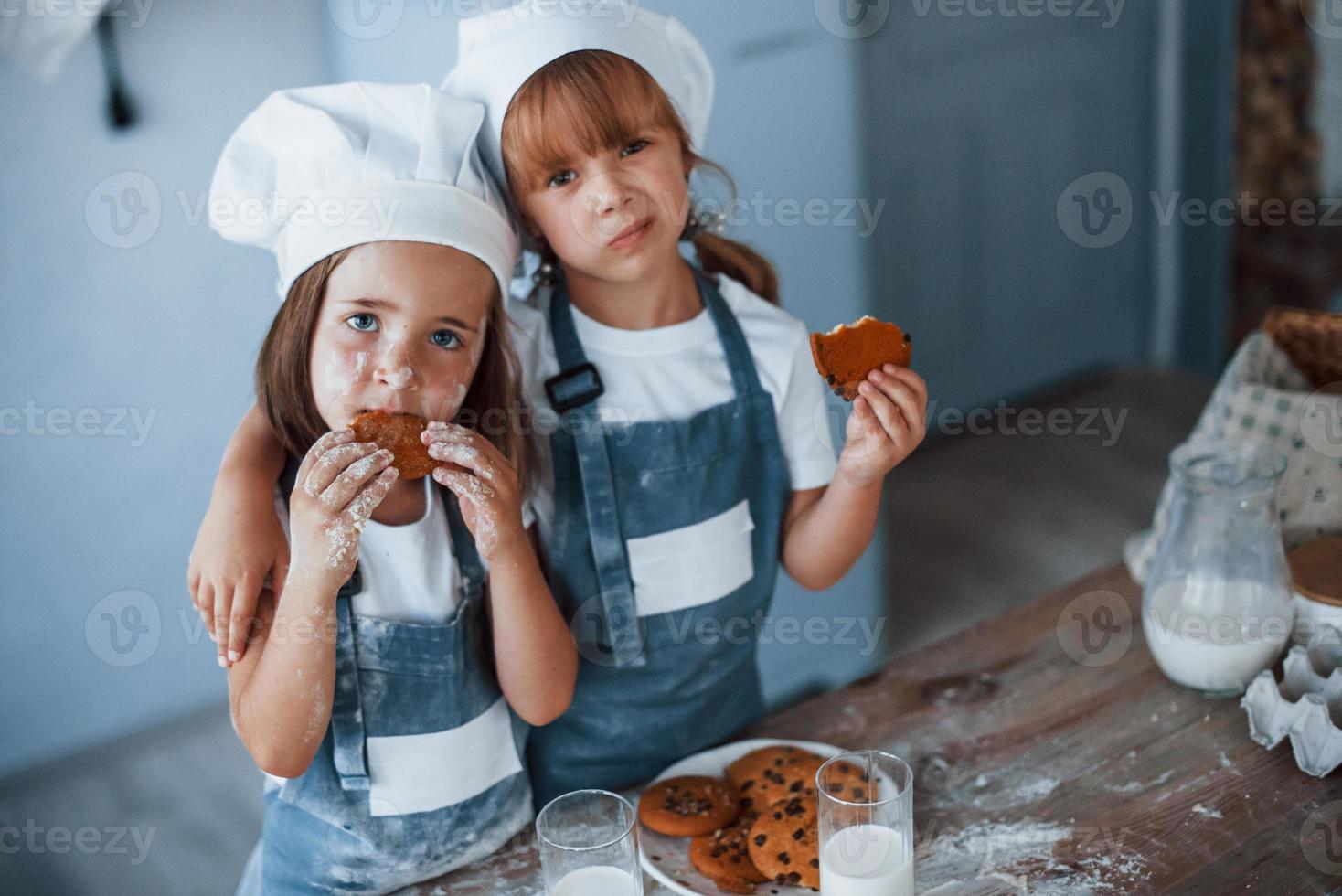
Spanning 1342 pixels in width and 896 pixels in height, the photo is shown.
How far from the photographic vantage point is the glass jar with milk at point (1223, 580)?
1239 mm

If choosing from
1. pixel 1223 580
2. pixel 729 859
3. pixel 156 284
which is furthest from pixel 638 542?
pixel 156 284

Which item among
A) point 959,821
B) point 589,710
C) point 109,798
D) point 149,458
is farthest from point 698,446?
point 109,798

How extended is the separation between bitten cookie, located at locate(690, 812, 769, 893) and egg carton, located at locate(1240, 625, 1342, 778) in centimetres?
52

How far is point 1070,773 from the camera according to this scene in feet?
3.89

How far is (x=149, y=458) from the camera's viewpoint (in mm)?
2463

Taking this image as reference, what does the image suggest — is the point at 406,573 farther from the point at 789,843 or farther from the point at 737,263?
the point at 737,263

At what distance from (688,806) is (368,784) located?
12.1 inches

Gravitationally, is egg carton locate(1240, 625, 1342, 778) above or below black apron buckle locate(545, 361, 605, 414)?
below

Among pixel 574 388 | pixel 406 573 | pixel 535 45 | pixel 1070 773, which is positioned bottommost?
pixel 1070 773

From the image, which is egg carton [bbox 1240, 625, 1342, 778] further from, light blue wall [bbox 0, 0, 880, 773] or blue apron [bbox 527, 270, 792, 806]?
light blue wall [bbox 0, 0, 880, 773]

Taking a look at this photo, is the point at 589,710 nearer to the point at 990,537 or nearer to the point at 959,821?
the point at 959,821

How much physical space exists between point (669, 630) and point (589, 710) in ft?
0.41

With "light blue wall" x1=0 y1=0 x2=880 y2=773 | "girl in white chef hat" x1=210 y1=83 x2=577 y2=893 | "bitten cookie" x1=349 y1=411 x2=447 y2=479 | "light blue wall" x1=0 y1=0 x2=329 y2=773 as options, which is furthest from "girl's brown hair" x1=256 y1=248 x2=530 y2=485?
"light blue wall" x1=0 y1=0 x2=329 y2=773

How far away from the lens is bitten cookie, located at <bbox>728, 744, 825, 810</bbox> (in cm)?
116
